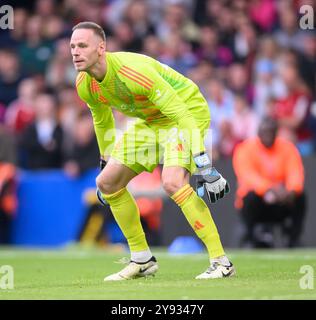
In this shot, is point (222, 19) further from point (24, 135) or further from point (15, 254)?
point (15, 254)

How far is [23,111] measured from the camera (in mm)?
17125

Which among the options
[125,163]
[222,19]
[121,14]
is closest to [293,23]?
[222,19]

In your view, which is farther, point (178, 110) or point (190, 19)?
point (190, 19)

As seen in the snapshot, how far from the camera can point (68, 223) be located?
15.7 metres

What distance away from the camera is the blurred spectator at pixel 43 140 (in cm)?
1648

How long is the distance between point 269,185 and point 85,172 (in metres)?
3.12

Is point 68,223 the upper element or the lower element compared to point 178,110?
lower

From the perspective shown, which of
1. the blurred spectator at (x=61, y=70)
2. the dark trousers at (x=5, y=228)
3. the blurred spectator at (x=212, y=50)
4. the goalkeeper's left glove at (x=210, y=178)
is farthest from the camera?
the blurred spectator at (x=61, y=70)

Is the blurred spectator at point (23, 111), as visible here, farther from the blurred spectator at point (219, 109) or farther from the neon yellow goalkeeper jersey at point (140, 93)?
the neon yellow goalkeeper jersey at point (140, 93)

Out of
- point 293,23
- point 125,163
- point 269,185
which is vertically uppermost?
point 293,23

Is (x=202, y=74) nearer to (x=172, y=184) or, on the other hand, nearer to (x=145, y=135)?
(x=145, y=135)

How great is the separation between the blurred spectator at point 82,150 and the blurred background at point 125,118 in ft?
0.06

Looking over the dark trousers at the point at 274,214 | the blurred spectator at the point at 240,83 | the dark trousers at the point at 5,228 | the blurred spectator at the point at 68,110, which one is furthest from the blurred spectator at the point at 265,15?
the dark trousers at the point at 5,228

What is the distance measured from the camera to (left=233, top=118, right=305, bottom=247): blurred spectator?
1391 centimetres
